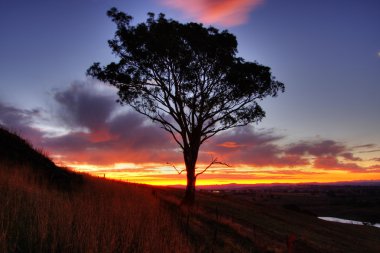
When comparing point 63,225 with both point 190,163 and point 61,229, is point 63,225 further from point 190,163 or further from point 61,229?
point 190,163

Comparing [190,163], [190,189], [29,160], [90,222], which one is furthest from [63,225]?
[190,163]

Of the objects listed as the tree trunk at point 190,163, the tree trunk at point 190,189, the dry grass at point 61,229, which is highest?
the tree trunk at point 190,163

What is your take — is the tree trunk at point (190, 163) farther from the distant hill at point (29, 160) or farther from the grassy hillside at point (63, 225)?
the grassy hillside at point (63, 225)

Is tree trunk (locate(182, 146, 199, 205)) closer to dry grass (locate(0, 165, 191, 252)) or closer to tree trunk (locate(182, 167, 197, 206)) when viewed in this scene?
tree trunk (locate(182, 167, 197, 206))

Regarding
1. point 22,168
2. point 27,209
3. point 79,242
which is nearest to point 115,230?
point 79,242

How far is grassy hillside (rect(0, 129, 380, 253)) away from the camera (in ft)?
24.2

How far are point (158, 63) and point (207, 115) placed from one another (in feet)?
16.5

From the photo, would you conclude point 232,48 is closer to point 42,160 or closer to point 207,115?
point 207,115

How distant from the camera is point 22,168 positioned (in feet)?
45.6

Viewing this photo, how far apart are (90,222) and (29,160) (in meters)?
8.78

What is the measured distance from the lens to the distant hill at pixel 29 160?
15.0 m

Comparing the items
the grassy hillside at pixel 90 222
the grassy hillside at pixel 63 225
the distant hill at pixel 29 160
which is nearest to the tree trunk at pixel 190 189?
the grassy hillside at pixel 90 222

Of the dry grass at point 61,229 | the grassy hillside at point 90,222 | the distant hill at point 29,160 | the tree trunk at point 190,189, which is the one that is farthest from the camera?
the tree trunk at point 190,189

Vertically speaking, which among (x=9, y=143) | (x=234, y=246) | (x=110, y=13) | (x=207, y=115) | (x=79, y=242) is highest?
(x=110, y=13)
